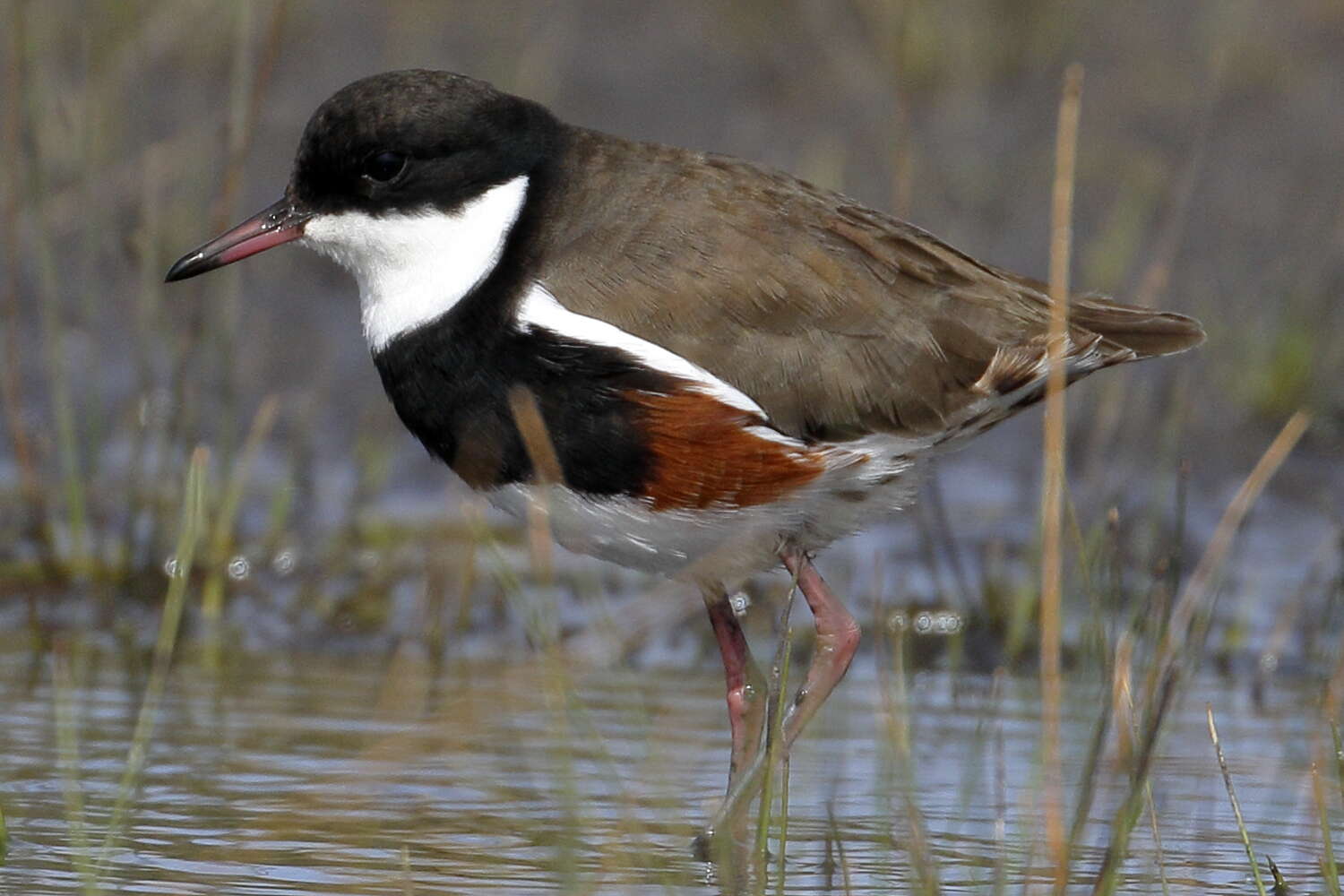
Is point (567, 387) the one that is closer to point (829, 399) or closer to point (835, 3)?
point (829, 399)

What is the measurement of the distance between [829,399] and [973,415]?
40 centimetres

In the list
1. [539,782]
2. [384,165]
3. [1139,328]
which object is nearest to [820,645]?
[539,782]

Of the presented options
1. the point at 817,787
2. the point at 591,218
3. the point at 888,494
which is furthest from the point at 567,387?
the point at 817,787

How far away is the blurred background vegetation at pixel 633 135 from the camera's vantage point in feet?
23.6

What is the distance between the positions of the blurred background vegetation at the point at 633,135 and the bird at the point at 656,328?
281 millimetres

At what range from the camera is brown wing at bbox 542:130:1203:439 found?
5.26 metres

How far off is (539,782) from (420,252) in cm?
138

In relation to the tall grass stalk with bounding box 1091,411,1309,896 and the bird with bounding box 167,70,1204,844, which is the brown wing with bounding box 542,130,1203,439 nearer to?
the bird with bounding box 167,70,1204,844

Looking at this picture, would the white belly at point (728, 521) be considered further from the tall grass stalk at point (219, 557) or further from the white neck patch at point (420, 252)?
the tall grass stalk at point (219, 557)

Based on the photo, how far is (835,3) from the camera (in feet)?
38.6

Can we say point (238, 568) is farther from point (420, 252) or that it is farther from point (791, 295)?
point (791, 295)

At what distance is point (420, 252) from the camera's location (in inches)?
212

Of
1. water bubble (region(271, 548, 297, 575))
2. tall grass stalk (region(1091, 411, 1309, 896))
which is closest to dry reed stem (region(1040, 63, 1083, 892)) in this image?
tall grass stalk (region(1091, 411, 1309, 896))

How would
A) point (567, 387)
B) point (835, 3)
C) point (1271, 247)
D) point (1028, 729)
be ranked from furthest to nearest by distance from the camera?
1. point (835, 3)
2. point (1271, 247)
3. point (1028, 729)
4. point (567, 387)
